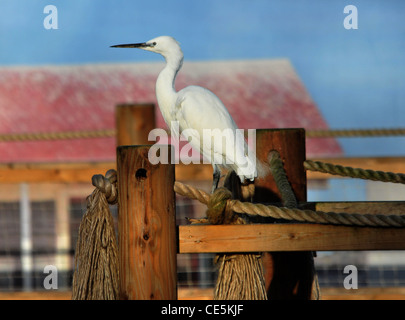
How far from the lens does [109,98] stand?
18656 mm

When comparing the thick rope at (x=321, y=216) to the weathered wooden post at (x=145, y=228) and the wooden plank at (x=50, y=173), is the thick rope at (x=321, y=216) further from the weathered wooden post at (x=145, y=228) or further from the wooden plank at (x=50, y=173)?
the wooden plank at (x=50, y=173)

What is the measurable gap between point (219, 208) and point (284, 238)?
0.56 ft

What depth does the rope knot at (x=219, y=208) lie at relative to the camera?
5.03 ft

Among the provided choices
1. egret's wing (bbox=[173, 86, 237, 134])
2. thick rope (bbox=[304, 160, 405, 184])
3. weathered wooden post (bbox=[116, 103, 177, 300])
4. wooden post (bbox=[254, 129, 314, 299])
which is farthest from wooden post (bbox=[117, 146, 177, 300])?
egret's wing (bbox=[173, 86, 237, 134])

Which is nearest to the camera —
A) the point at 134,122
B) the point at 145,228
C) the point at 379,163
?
the point at 145,228

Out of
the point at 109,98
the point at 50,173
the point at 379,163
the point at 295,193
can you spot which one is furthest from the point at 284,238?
the point at 109,98

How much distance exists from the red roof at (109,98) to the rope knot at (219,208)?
14608 millimetres

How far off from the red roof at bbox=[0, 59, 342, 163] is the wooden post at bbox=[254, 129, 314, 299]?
13952 millimetres

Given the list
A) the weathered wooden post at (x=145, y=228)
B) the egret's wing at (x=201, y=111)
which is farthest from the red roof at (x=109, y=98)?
the weathered wooden post at (x=145, y=228)

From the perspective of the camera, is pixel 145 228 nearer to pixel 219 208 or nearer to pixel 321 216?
pixel 219 208

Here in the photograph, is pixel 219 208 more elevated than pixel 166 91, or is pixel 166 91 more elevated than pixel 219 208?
pixel 166 91

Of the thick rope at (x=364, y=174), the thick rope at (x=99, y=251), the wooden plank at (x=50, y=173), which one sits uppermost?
the wooden plank at (x=50, y=173)

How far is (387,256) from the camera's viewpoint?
11773mm
